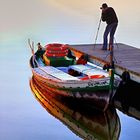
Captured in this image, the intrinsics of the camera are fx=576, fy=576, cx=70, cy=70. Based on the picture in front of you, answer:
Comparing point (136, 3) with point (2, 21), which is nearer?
point (2, 21)

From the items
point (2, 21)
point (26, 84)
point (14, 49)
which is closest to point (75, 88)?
point (26, 84)

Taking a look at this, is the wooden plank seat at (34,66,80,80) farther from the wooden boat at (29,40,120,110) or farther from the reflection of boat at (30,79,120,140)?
Result: the reflection of boat at (30,79,120,140)

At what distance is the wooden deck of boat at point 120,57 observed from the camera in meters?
22.9

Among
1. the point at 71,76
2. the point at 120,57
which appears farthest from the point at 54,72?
the point at 120,57

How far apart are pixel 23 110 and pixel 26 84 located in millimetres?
4898

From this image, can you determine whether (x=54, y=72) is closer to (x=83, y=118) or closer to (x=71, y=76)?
(x=71, y=76)

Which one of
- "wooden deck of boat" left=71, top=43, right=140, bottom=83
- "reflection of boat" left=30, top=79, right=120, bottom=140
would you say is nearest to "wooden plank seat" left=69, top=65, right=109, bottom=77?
"wooden deck of boat" left=71, top=43, right=140, bottom=83

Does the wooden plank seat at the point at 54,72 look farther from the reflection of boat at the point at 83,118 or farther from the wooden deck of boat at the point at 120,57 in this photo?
the wooden deck of boat at the point at 120,57

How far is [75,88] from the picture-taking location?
75.5 ft

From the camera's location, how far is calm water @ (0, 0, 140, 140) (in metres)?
21.5

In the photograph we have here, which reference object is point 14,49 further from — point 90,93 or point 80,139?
point 80,139

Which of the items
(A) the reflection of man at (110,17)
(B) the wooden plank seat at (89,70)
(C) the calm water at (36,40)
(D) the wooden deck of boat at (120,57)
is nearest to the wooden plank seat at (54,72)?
(B) the wooden plank seat at (89,70)

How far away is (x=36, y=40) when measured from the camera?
41000 mm

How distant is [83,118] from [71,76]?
2.17m
